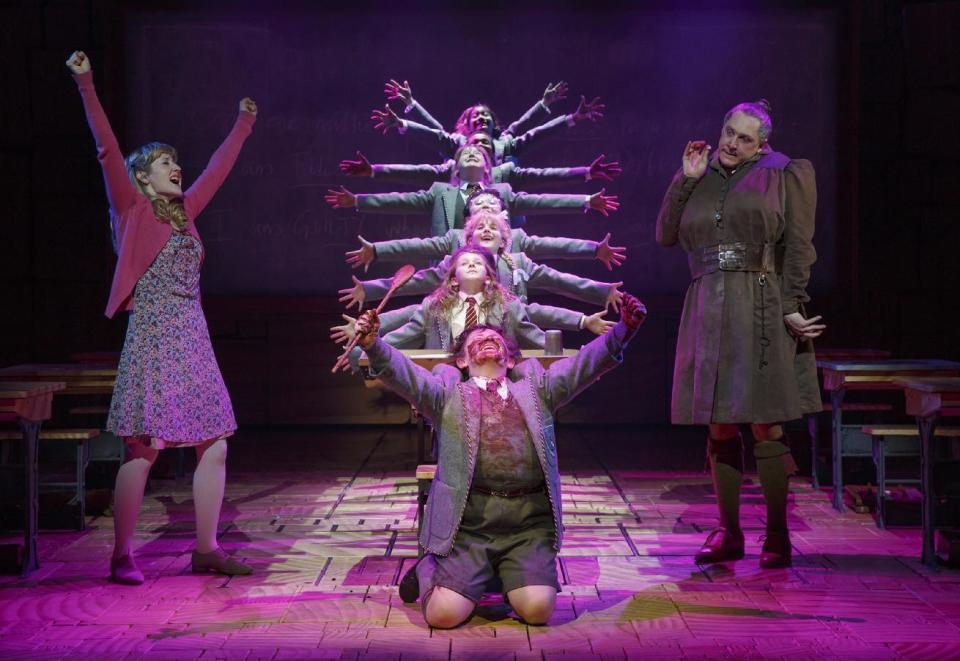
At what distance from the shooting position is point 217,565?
3.84 m

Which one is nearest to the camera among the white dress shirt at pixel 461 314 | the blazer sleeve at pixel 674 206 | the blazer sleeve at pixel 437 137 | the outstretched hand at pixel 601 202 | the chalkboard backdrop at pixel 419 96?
the blazer sleeve at pixel 674 206

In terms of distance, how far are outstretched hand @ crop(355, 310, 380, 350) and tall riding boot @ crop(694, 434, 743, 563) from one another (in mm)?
1555

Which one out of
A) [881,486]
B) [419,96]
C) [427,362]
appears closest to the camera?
[427,362]

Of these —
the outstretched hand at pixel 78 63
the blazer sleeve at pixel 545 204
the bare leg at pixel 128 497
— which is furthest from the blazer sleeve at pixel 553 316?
the outstretched hand at pixel 78 63

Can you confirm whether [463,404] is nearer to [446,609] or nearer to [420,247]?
[446,609]

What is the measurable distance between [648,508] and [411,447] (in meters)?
2.59

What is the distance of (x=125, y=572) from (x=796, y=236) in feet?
9.12

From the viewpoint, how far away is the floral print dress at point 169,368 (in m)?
3.66

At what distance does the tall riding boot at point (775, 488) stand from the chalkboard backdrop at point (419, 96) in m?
4.28

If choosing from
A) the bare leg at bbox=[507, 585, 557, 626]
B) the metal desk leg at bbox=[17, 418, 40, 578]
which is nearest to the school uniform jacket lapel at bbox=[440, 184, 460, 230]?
the metal desk leg at bbox=[17, 418, 40, 578]

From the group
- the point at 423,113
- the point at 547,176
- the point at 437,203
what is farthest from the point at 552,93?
the point at 437,203

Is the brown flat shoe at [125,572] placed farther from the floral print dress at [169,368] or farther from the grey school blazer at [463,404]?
the grey school blazer at [463,404]

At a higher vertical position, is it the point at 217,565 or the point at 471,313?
the point at 471,313

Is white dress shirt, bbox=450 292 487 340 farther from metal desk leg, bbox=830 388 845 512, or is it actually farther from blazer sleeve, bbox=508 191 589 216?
metal desk leg, bbox=830 388 845 512
